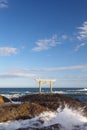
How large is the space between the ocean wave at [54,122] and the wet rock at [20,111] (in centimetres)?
89

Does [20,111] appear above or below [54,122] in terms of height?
above

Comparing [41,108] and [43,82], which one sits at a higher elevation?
[43,82]

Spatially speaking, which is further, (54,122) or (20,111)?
(20,111)

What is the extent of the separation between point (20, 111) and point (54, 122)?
306 cm

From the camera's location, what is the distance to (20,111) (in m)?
21.2

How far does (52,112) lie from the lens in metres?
21.7

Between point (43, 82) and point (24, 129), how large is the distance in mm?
35846

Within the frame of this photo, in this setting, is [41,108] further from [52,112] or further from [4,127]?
[4,127]

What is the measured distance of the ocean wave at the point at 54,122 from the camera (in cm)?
1765

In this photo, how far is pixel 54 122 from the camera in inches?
749

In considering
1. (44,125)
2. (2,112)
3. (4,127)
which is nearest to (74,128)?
(44,125)

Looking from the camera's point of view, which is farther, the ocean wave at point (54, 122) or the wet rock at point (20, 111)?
the wet rock at point (20, 111)

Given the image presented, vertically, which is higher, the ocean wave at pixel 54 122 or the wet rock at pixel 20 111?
the wet rock at pixel 20 111

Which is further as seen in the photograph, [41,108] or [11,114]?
[41,108]
